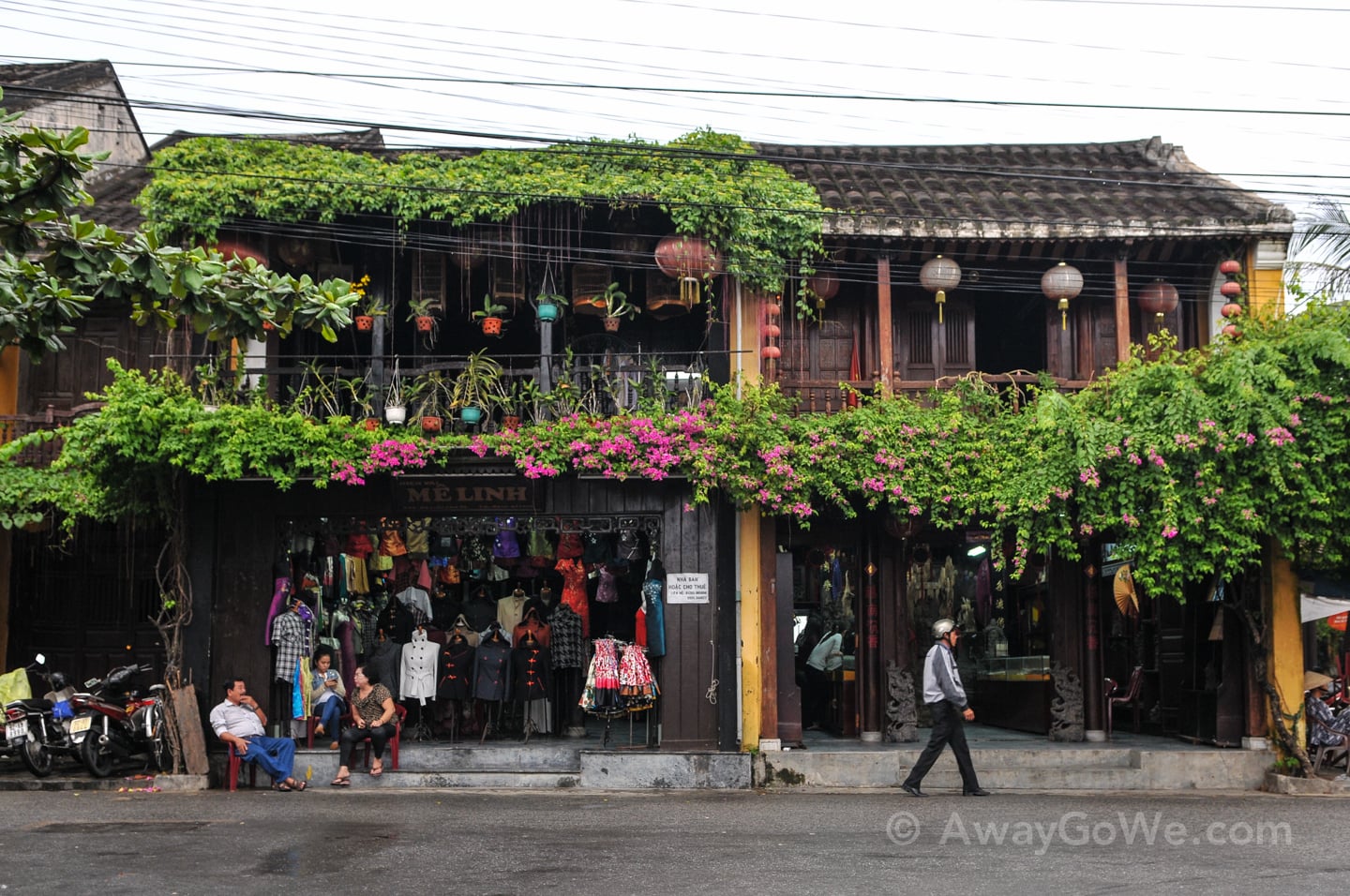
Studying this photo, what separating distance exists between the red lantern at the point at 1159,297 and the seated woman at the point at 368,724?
32.8ft

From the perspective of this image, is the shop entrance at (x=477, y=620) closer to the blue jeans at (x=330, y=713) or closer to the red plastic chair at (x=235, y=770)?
the blue jeans at (x=330, y=713)

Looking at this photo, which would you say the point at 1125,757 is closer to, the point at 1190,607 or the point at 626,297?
the point at 1190,607

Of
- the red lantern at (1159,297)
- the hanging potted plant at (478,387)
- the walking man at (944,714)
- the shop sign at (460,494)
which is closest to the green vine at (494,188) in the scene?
the hanging potted plant at (478,387)

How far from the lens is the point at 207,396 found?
1464 cm

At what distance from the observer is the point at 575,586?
16.3 metres

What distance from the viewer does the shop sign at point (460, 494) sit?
14.6m

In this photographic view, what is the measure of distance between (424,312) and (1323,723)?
35.8ft

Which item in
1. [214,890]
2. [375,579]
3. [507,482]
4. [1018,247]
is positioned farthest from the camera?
[375,579]

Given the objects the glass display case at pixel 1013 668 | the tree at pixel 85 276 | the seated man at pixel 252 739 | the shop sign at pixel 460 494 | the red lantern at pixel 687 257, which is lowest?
the seated man at pixel 252 739

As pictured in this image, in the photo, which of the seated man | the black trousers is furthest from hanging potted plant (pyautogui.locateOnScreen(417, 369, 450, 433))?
the black trousers

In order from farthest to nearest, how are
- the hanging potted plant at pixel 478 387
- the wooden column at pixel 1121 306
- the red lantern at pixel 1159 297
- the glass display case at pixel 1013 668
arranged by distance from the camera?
the glass display case at pixel 1013 668 → the red lantern at pixel 1159 297 → the wooden column at pixel 1121 306 → the hanging potted plant at pixel 478 387

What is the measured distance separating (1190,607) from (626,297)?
26.1ft

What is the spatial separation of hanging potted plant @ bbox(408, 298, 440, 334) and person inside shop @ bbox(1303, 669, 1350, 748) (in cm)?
1069

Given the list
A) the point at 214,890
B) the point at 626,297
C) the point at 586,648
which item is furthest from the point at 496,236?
the point at 214,890
